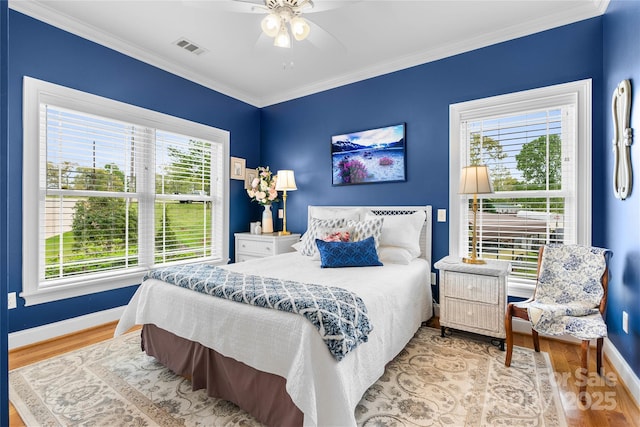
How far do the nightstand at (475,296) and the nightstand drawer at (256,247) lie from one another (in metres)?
2.13

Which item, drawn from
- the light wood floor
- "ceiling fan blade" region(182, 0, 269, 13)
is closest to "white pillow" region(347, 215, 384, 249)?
the light wood floor

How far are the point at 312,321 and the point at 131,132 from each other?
10.0ft

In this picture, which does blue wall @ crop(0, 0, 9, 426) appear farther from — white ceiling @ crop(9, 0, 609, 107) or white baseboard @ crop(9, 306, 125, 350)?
white baseboard @ crop(9, 306, 125, 350)

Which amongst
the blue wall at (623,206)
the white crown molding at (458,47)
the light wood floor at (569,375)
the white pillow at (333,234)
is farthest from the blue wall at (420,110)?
the light wood floor at (569,375)

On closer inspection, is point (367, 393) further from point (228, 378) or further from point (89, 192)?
point (89, 192)

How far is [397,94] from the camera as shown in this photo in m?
3.56

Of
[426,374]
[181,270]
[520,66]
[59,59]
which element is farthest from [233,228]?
[520,66]

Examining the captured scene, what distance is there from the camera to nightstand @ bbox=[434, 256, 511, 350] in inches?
96.7

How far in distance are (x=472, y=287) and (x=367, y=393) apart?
4.23 ft

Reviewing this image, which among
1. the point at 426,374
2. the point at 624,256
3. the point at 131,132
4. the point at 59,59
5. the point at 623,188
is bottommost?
the point at 426,374

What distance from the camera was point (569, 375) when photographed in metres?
2.11

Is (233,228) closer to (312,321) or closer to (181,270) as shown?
(181,270)

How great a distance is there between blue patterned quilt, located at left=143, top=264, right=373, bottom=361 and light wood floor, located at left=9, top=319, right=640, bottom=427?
116cm

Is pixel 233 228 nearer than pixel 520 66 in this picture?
No
